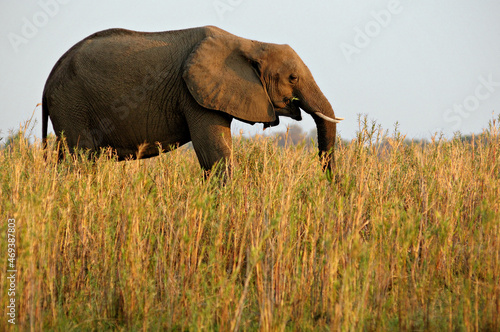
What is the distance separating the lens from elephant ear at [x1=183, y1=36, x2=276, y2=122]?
21.7 feet

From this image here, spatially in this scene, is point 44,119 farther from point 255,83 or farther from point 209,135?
point 255,83

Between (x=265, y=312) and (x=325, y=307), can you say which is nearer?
(x=265, y=312)

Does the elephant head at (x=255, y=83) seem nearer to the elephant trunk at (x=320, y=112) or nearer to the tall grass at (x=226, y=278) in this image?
the elephant trunk at (x=320, y=112)

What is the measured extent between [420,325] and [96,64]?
5.29m

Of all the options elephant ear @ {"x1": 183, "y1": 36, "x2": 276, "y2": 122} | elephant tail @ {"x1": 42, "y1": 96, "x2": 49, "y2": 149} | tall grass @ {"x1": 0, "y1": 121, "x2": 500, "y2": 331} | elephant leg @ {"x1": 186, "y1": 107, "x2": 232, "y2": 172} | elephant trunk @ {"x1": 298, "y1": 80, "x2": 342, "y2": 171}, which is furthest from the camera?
elephant tail @ {"x1": 42, "y1": 96, "x2": 49, "y2": 149}

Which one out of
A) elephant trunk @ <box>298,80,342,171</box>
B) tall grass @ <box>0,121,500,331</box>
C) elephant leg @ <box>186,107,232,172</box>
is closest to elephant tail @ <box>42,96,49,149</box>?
elephant leg @ <box>186,107,232,172</box>

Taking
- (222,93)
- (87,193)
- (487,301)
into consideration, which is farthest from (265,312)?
(222,93)

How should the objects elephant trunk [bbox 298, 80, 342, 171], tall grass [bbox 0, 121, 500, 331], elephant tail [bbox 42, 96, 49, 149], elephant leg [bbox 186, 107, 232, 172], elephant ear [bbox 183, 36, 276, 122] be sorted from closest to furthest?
tall grass [bbox 0, 121, 500, 331] < elephant leg [bbox 186, 107, 232, 172] < elephant ear [bbox 183, 36, 276, 122] < elephant trunk [bbox 298, 80, 342, 171] < elephant tail [bbox 42, 96, 49, 149]

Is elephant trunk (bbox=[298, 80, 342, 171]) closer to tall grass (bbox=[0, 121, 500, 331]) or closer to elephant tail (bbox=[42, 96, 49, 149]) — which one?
tall grass (bbox=[0, 121, 500, 331])

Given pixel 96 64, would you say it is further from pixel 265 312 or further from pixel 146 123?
pixel 265 312

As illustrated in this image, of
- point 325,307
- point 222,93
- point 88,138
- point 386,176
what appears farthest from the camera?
point 88,138

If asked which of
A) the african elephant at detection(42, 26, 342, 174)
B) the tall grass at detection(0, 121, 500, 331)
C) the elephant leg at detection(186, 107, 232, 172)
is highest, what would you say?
the african elephant at detection(42, 26, 342, 174)

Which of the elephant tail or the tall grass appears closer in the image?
the tall grass

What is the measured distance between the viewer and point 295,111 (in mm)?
7086
